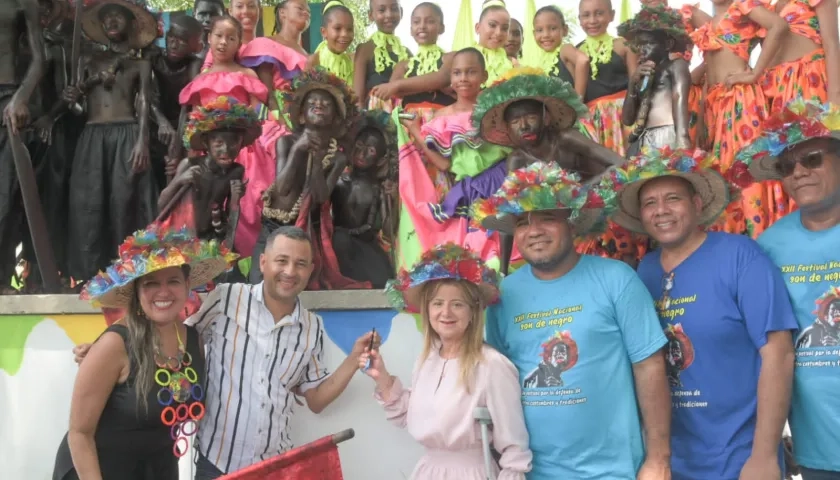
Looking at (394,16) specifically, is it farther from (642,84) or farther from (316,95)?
(642,84)

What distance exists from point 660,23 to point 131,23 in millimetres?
3668

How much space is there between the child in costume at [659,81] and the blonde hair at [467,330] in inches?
86.9

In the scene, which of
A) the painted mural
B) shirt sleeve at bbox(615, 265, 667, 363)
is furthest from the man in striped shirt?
shirt sleeve at bbox(615, 265, 667, 363)

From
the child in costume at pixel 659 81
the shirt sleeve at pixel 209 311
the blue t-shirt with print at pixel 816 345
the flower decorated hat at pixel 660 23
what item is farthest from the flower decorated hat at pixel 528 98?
the shirt sleeve at pixel 209 311

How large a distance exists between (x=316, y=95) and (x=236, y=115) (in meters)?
0.54

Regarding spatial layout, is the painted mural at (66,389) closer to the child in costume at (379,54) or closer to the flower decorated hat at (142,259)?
the flower decorated hat at (142,259)

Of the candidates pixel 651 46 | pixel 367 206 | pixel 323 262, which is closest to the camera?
pixel 651 46

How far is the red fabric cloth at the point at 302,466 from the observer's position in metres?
3.27

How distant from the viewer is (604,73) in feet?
21.5

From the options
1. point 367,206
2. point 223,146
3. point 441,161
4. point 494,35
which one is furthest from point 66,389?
point 494,35

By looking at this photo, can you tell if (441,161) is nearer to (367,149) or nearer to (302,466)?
(367,149)

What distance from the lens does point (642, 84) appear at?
17.4 feet

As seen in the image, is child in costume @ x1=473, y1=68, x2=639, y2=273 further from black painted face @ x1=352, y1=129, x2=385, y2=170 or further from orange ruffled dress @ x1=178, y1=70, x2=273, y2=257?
orange ruffled dress @ x1=178, y1=70, x2=273, y2=257

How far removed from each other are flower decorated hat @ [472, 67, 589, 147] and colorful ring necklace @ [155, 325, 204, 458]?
2.23m
